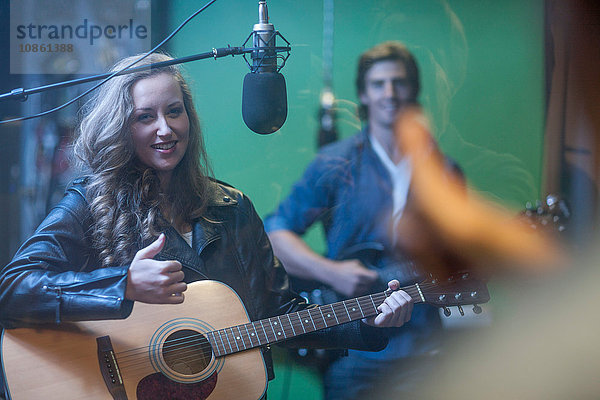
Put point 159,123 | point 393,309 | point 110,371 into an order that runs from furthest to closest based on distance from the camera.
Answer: point 393,309
point 159,123
point 110,371

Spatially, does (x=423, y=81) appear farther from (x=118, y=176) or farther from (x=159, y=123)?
(x=118, y=176)

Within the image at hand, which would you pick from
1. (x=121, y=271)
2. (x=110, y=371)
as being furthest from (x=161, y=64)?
(x=110, y=371)

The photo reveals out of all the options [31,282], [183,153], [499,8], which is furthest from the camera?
[499,8]

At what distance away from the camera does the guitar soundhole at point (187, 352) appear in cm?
203

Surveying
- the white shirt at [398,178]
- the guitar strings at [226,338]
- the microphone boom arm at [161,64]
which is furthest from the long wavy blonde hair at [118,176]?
the white shirt at [398,178]

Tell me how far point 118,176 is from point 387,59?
1.16 metres

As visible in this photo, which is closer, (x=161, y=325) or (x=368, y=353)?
(x=161, y=325)

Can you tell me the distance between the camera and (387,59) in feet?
7.29

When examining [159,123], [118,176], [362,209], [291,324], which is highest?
[159,123]

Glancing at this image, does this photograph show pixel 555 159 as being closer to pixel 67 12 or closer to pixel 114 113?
pixel 114 113

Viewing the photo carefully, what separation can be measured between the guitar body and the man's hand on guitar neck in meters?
0.49

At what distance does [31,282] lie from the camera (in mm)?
1988

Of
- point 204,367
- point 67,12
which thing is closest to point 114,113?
point 67,12

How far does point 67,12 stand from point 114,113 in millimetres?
446
